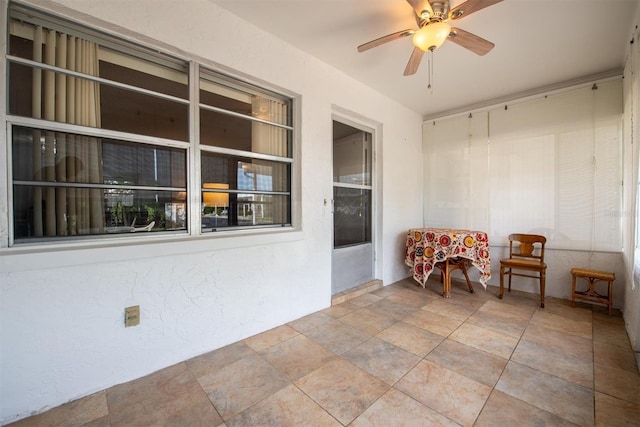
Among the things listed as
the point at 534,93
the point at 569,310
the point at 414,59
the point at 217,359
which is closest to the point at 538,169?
the point at 534,93

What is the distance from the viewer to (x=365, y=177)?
11.9 feet

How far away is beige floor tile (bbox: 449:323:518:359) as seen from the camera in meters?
2.10

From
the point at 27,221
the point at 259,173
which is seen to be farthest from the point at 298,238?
the point at 27,221

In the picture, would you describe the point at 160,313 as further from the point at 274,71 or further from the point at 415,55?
the point at 415,55

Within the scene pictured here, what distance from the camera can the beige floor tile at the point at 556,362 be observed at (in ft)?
5.80

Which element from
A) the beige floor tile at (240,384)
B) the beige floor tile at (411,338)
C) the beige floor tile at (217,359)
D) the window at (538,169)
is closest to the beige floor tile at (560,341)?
the beige floor tile at (411,338)

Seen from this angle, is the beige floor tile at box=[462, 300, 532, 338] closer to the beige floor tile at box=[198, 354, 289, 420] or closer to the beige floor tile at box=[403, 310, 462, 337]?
the beige floor tile at box=[403, 310, 462, 337]

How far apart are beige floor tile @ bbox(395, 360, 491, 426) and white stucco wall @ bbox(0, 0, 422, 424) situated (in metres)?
1.28

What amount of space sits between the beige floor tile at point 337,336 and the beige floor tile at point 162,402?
3.19 ft

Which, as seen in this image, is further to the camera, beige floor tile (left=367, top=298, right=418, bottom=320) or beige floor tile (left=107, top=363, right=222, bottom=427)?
beige floor tile (left=367, top=298, right=418, bottom=320)

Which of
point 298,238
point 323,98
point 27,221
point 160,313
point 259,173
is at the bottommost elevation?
point 160,313

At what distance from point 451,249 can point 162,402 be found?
321 centimetres

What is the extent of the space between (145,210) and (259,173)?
984 mm

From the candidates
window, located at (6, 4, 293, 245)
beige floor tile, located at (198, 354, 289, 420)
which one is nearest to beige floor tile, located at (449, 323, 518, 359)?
beige floor tile, located at (198, 354, 289, 420)
